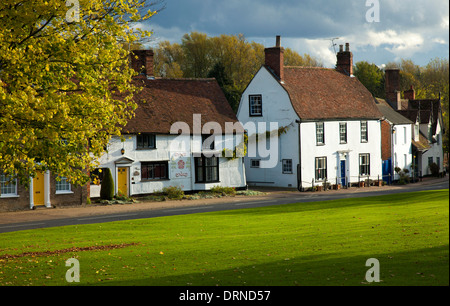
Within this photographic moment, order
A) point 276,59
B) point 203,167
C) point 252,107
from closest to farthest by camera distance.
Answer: point 203,167 < point 276,59 < point 252,107

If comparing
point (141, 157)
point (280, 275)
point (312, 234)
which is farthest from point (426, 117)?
point (280, 275)

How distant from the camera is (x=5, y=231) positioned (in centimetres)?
2630

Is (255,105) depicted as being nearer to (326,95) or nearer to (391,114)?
(326,95)

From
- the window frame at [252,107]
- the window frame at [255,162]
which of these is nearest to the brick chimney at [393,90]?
the window frame at [252,107]

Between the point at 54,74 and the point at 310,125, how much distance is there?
116ft

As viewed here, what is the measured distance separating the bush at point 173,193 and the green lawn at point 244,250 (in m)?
15.0

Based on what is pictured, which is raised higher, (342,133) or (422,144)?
(342,133)

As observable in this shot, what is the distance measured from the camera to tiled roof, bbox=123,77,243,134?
141ft

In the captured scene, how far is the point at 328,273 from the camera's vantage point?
12672 mm

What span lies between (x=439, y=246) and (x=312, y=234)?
5.49 m

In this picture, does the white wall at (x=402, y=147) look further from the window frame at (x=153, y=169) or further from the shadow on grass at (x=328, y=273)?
the shadow on grass at (x=328, y=273)

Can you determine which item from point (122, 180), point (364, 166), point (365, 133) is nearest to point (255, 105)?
point (365, 133)

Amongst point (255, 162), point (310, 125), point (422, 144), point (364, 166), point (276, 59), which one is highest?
point (276, 59)

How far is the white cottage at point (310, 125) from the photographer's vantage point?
166ft
